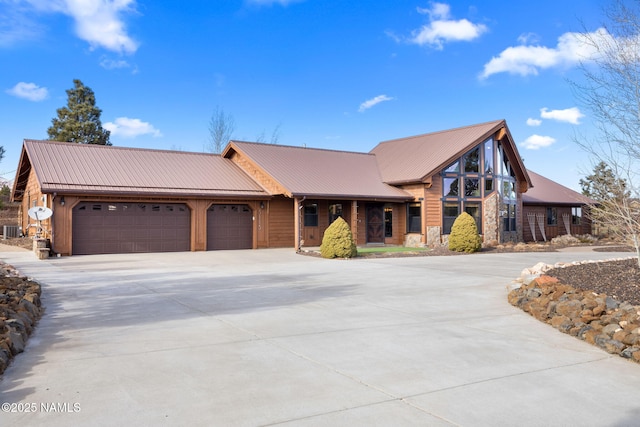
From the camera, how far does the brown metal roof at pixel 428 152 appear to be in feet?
77.5

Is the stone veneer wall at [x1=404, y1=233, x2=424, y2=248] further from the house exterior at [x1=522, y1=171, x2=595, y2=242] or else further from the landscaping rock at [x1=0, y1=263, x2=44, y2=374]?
the landscaping rock at [x1=0, y1=263, x2=44, y2=374]

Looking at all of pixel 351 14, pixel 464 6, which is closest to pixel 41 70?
pixel 351 14

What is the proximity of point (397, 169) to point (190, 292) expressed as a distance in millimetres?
17787

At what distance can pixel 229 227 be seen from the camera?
22234mm

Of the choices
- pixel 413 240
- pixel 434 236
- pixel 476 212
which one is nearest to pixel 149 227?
pixel 413 240

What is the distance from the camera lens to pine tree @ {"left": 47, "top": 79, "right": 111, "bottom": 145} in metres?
38.8

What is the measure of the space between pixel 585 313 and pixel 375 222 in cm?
1832

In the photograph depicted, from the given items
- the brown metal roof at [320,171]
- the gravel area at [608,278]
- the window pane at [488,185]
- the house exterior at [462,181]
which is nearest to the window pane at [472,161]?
the house exterior at [462,181]

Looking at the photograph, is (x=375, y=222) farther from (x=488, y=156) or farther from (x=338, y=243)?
(x=338, y=243)

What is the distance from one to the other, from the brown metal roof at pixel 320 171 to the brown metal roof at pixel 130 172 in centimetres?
125

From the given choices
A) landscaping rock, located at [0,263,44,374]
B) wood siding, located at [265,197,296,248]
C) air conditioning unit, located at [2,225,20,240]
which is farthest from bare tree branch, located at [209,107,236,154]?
landscaping rock, located at [0,263,44,374]

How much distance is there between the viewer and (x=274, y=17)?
89.9 ft

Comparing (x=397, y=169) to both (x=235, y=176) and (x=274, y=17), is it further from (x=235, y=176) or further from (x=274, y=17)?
(x=274, y=17)

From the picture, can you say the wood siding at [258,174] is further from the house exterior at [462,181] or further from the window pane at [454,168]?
the window pane at [454,168]
